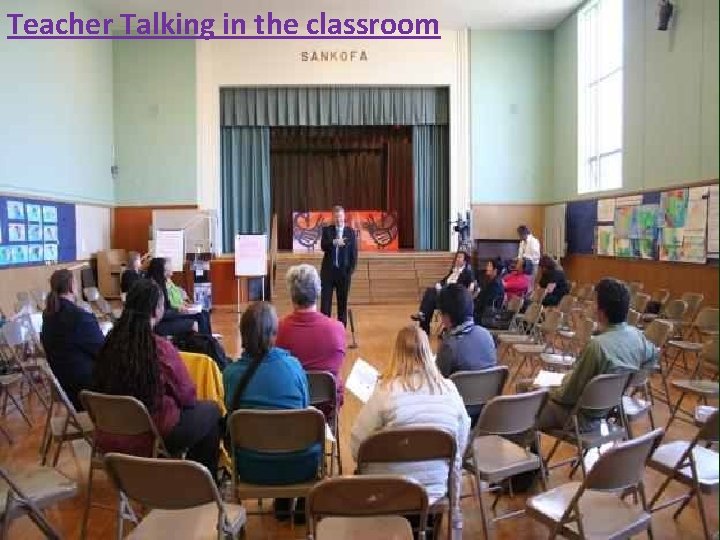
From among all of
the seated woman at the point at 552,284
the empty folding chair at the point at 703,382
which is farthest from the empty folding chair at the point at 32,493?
the seated woman at the point at 552,284

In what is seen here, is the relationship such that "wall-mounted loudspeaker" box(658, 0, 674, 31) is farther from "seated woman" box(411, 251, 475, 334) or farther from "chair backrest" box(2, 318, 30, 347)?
"chair backrest" box(2, 318, 30, 347)

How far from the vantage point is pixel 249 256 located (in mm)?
12750

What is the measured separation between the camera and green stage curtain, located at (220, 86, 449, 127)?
50.2 feet

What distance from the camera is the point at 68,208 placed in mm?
12109

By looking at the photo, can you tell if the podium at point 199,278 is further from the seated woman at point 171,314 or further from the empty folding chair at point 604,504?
the empty folding chair at point 604,504

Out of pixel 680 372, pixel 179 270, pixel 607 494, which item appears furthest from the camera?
pixel 179 270

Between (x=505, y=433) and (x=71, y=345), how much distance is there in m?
2.62

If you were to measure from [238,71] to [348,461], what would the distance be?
11.8 metres

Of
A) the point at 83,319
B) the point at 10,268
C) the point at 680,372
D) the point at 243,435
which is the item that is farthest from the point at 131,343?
the point at 10,268

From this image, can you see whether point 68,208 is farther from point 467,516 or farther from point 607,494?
point 607,494

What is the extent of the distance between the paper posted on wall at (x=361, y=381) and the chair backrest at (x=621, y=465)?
1392 mm

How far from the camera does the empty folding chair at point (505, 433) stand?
3.13 m

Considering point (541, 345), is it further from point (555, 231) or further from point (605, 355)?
point (555, 231)

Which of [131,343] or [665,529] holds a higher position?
[131,343]
